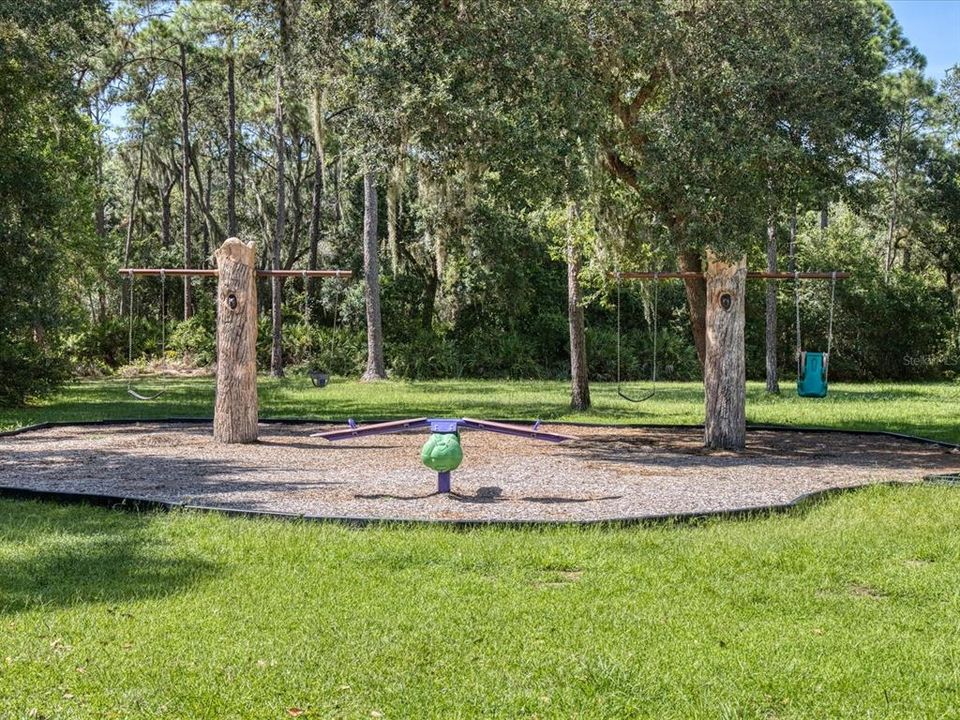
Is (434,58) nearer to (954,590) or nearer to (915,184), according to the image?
(954,590)

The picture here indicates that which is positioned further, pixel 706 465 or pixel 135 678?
pixel 706 465

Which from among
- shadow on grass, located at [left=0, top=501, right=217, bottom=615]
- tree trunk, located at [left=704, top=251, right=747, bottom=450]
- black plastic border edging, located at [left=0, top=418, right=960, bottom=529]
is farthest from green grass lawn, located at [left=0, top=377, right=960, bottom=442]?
shadow on grass, located at [left=0, top=501, right=217, bottom=615]

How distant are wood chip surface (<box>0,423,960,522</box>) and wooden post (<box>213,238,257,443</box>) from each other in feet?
1.12

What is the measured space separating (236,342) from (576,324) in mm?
5423

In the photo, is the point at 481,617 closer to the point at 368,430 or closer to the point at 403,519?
the point at 403,519

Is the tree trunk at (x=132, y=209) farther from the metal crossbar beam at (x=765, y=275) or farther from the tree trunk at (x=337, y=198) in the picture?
the metal crossbar beam at (x=765, y=275)

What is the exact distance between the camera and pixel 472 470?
9.91 meters

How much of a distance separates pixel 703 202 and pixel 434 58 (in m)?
2.86

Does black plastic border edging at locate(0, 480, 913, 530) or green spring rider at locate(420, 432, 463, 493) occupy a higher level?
green spring rider at locate(420, 432, 463, 493)

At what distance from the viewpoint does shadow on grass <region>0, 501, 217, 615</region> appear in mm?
5301

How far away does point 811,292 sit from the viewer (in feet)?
91.1

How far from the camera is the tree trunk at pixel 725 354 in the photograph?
37.7 feet

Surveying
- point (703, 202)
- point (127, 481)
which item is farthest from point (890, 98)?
point (127, 481)

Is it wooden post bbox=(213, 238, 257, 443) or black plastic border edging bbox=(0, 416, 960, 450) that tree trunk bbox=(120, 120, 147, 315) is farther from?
wooden post bbox=(213, 238, 257, 443)
